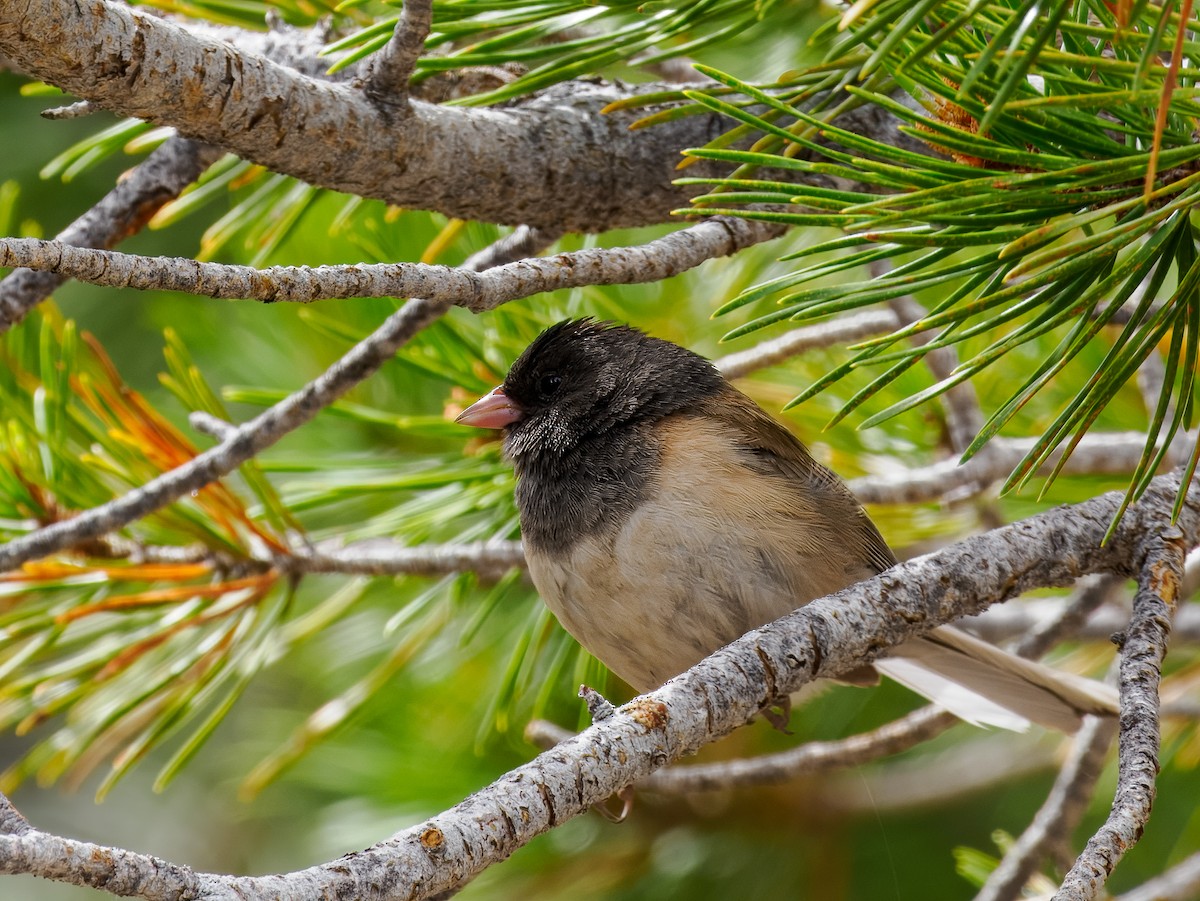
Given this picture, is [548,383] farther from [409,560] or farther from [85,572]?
[85,572]

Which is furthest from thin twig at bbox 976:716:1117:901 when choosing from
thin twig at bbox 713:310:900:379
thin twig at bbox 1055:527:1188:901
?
thin twig at bbox 713:310:900:379

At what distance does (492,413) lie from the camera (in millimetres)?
1602

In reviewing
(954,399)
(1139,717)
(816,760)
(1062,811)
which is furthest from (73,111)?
(1062,811)

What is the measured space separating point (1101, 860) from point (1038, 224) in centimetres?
44

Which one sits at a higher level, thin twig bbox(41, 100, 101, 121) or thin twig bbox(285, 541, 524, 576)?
thin twig bbox(41, 100, 101, 121)

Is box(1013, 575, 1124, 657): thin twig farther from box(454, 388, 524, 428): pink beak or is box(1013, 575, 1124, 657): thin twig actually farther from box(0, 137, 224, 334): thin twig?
box(0, 137, 224, 334): thin twig

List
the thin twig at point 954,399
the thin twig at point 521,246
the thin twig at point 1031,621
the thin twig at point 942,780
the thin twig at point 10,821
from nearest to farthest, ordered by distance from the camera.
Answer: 1. the thin twig at point 10,821
2. the thin twig at point 521,246
3. the thin twig at point 954,399
4. the thin twig at point 1031,621
5. the thin twig at point 942,780

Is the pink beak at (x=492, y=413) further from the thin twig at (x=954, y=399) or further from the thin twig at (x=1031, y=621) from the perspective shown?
the thin twig at (x=1031, y=621)

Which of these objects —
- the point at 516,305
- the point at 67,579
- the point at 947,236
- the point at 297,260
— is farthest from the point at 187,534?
the point at 947,236

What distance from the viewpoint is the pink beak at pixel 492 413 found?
62.6 inches

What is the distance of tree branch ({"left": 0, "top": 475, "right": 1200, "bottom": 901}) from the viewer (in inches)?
25.0

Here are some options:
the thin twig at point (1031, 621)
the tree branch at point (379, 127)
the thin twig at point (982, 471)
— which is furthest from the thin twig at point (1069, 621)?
the tree branch at point (379, 127)

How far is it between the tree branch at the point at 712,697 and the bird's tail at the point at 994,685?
427 mm

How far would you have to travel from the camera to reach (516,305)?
187cm
